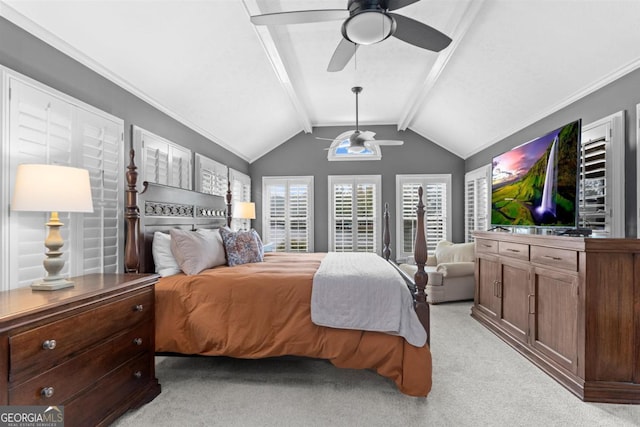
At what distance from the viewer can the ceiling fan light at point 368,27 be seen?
1.95 m

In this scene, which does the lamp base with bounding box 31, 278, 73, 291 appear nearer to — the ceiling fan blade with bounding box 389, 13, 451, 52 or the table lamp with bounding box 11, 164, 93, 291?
the table lamp with bounding box 11, 164, 93, 291

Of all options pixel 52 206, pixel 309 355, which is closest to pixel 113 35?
pixel 52 206

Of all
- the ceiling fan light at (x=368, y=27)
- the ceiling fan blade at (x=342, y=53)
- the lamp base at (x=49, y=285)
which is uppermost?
the ceiling fan blade at (x=342, y=53)

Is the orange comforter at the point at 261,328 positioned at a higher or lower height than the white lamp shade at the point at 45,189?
lower

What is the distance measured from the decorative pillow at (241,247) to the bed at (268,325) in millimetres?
574

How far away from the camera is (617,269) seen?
226 cm

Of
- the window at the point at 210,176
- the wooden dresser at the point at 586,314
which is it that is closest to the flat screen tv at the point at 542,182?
the wooden dresser at the point at 586,314

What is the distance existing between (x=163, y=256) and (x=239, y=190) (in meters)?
3.24

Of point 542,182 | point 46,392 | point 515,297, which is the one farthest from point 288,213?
point 46,392

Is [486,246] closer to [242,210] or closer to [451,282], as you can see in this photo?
[451,282]

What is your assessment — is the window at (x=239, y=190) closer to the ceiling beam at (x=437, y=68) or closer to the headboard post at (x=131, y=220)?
the headboard post at (x=131, y=220)

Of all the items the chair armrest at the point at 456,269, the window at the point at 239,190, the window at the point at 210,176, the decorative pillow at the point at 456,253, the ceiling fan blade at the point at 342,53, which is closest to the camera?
the ceiling fan blade at the point at 342,53

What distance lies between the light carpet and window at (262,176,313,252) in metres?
3.79

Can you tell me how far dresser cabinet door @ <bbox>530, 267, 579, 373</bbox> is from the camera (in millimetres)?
2400
